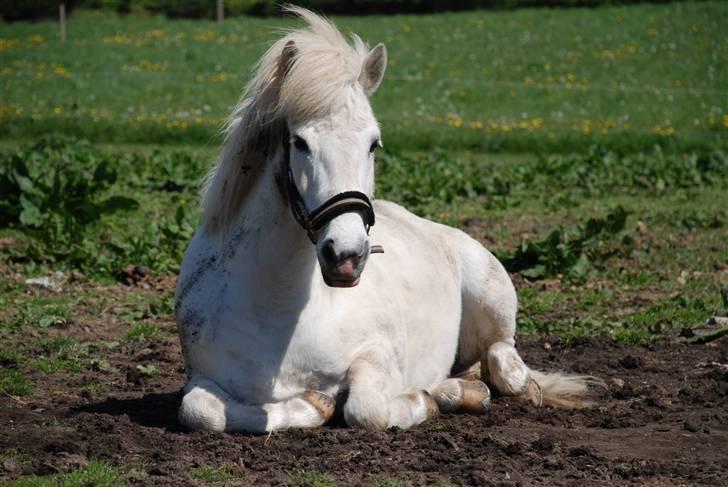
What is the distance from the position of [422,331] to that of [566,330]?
7.37 feet

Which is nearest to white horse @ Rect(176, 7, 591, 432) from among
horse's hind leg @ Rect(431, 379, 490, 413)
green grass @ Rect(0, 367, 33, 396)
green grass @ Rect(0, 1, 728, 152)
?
horse's hind leg @ Rect(431, 379, 490, 413)

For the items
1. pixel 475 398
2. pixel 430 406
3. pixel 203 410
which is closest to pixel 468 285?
pixel 475 398

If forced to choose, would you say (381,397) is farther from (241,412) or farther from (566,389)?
(566,389)

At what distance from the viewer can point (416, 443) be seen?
193 inches

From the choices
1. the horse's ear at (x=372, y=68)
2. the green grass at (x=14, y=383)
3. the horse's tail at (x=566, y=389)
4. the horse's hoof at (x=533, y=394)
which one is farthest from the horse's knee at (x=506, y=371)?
the green grass at (x=14, y=383)

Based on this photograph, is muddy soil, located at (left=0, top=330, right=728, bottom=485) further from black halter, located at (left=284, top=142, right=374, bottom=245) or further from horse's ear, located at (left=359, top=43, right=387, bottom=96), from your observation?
horse's ear, located at (left=359, top=43, right=387, bottom=96)

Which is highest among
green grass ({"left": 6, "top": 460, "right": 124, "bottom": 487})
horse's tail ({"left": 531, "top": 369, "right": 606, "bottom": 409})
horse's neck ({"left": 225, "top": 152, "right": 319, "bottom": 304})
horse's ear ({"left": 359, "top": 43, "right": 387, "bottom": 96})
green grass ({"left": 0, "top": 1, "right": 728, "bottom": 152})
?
horse's ear ({"left": 359, "top": 43, "right": 387, "bottom": 96})

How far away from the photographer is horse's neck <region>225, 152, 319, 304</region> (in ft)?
16.0

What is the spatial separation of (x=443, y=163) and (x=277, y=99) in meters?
10.1

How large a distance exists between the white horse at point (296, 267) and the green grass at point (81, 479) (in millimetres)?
621

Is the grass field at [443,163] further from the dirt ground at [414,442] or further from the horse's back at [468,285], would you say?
the horse's back at [468,285]

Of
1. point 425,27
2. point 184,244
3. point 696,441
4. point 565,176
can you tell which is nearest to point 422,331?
point 696,441

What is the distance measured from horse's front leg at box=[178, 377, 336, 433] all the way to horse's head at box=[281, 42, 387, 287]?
0.85m

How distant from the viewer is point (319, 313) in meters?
5.05
